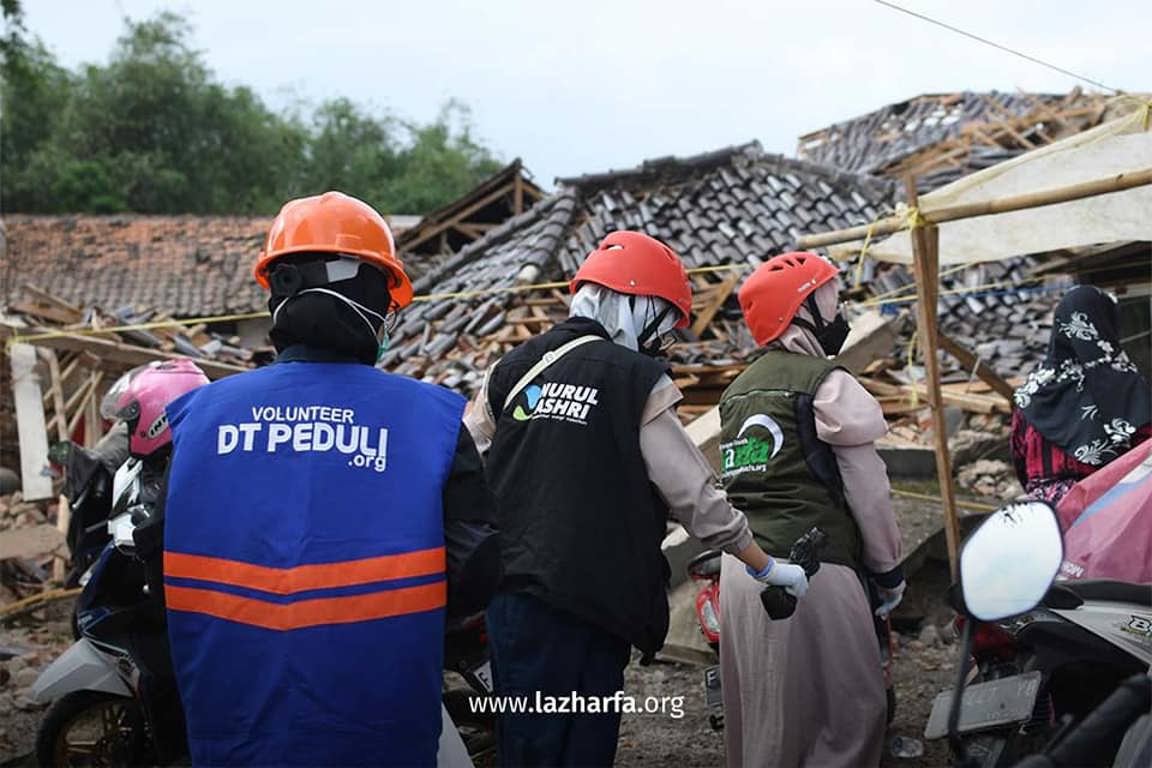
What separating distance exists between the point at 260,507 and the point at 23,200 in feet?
125

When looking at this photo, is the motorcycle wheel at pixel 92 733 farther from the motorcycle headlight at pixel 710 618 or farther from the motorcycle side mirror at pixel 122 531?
the motorcycle headlight at pixel 710 618

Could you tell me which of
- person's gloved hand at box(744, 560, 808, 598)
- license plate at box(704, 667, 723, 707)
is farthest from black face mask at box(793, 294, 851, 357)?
license plate at box(704, 667, 723, 707)

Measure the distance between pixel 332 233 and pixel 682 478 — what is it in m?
1.21

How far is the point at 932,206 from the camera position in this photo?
5781 millimetres

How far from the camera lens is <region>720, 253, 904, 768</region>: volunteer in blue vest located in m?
3.72

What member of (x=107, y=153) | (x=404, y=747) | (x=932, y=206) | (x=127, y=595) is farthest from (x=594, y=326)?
(x=107, y=153)

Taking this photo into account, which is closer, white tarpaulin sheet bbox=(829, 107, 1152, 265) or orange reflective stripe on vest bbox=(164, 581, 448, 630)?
orange reflective stripe on vest bbox=(164, 581, 448, 630)

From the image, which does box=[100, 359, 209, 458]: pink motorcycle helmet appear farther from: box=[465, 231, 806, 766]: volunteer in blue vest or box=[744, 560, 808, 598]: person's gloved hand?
box=[744, 560, 808, 598]: person's gloved hand

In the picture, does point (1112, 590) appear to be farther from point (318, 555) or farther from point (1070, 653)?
point (318, 555)

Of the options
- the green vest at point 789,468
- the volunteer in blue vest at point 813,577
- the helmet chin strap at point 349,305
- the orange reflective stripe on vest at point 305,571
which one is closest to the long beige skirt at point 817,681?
the volunteer in blue vest at point 813,577

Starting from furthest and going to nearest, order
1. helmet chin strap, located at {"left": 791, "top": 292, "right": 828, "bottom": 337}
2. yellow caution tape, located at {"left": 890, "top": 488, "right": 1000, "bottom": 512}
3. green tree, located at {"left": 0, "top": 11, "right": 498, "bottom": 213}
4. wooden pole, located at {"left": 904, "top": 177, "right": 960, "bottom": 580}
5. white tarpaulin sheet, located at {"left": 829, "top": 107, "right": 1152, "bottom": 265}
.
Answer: green tree, located at {"left": 0, "top": 11, "right": 498, "bottom": 213}
yellow caution tape, located at {"left": 890, "top": 488, "right": 1000, "bottom": 512}
white tarpaulin sheet, located at {"left": 829, "top": 107, "right": 1152, "bottom": 265}
wooden pole, located at {"left": 904, "top": 177, "right": 960, "bottom": 580}
helmet chin strap, located at {"left": 791, "top": 292, "right": 828, "bottom": 337}

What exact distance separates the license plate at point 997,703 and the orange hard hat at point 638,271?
4.68ft

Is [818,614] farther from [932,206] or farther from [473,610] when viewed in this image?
[932,206]

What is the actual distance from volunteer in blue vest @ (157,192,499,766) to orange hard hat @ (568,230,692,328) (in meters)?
1.11
